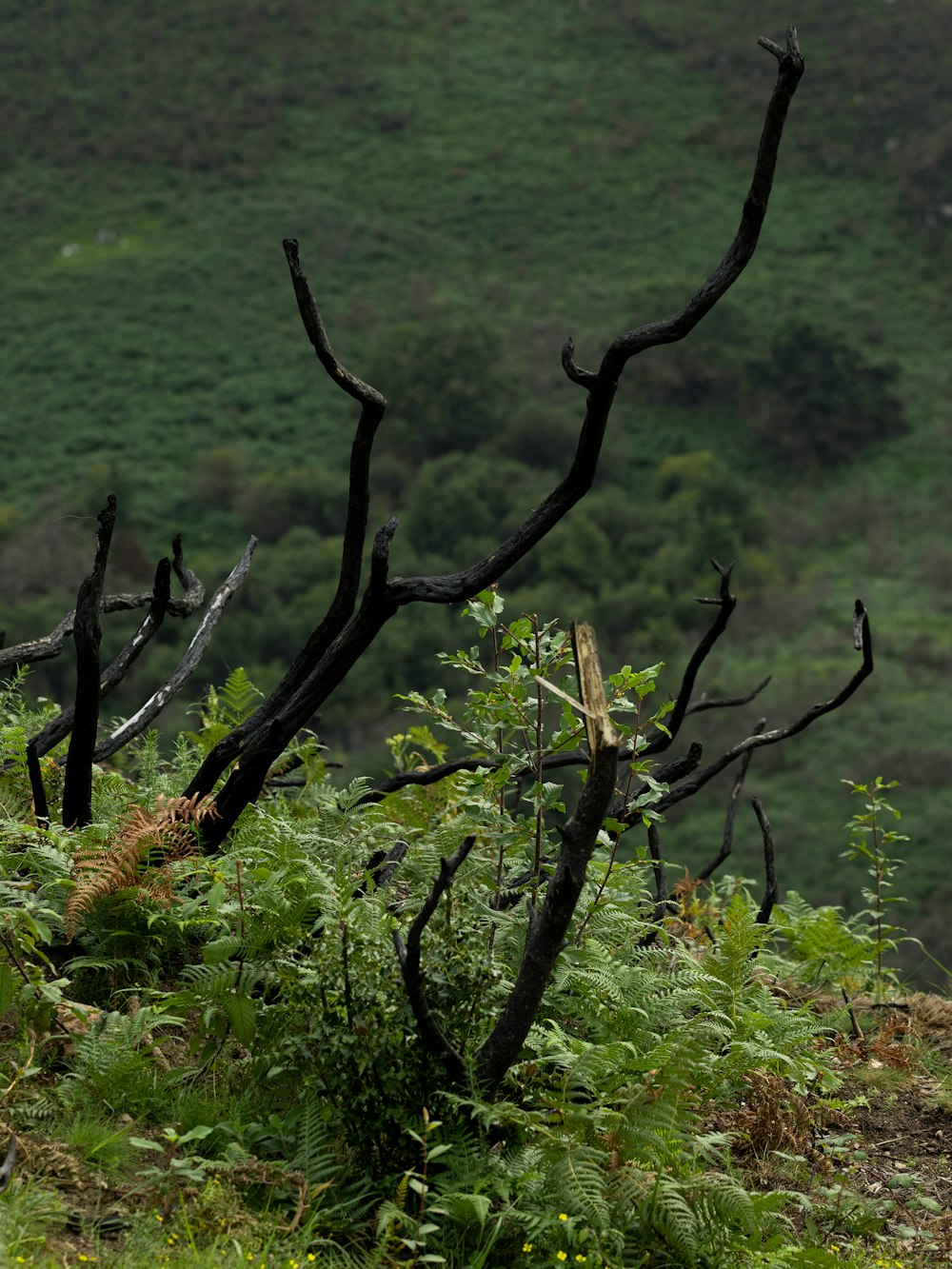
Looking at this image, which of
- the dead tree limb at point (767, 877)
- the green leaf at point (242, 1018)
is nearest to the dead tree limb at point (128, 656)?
the green leaf at point (242, 1018)

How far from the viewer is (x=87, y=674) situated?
11.1ft

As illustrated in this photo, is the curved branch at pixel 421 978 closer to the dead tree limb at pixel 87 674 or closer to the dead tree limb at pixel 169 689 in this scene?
the dead tree limb at pixel 87 674

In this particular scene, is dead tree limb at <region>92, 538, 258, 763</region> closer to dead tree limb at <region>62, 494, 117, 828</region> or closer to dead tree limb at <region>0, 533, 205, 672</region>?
dead tree limb at <region>0, 533, 205, 672</region>

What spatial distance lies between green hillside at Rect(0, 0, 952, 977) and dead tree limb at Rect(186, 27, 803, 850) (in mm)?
34885

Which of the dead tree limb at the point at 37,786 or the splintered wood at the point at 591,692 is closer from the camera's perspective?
the splintered wood at the point at 591,692

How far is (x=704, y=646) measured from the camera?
12.6ft

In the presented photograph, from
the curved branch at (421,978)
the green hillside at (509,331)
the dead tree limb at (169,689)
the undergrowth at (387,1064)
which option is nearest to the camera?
the curved branch at (421,978)

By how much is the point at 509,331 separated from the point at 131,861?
66.1m

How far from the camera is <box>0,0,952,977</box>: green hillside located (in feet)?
163

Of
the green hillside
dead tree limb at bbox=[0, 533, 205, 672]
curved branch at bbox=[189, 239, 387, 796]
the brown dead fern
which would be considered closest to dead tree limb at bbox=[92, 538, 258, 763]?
dead tree limb at bbox=[0, 533, 205, 672]

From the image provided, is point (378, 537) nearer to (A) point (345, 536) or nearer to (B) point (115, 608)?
(A) point (345, 536)

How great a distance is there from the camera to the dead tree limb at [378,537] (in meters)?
3.15

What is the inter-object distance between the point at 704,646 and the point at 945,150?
7582cm

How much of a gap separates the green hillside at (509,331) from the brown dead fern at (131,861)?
3517 centimetres
